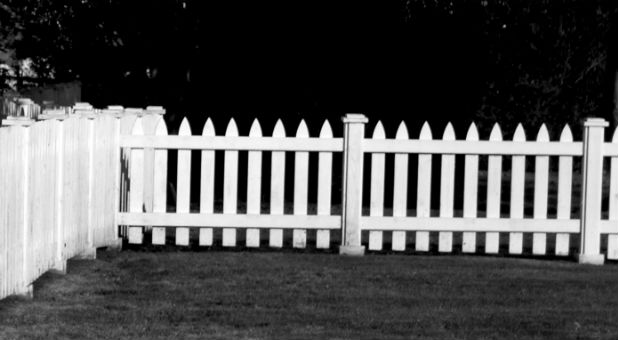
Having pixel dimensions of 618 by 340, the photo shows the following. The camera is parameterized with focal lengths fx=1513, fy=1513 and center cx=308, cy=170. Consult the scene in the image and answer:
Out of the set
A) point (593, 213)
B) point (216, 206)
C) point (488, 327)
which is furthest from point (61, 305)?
point (216, 206)

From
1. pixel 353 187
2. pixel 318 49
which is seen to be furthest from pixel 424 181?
pixel 318 49

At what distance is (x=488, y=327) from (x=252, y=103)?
34.8ft

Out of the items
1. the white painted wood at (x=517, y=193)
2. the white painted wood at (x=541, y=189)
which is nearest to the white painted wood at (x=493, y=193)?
the white painted wood at (x=517, y=193)

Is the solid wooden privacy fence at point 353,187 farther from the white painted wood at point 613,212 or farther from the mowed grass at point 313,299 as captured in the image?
the mowed grass at point 313,299

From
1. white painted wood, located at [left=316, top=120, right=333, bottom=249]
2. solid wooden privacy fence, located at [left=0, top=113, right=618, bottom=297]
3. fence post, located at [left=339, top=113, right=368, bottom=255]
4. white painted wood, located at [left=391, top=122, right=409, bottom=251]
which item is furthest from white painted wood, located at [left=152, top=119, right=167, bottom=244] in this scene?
white painted wood, located at [left=391, top=122, right=409, bottom=251]

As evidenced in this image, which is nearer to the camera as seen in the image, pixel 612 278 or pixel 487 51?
pixel 612 278

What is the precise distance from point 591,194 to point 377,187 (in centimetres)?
184

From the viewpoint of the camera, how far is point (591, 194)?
13.0m

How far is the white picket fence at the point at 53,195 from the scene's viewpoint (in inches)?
361

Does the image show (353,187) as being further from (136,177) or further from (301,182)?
(136,177)

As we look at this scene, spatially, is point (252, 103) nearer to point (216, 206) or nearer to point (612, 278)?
point (216, 206)

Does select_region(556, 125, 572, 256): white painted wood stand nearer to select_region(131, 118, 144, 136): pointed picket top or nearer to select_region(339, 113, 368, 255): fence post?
select_region(339, 113, 368, 255): fence post

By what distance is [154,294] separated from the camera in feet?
33.4

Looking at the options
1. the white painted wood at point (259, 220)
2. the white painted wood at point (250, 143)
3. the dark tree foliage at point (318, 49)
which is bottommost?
the white painted wood at point (259, 220)
